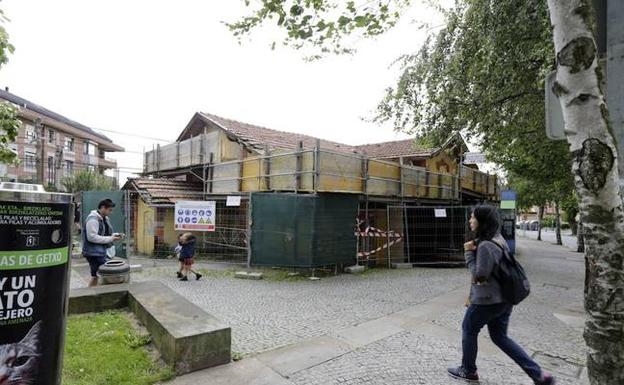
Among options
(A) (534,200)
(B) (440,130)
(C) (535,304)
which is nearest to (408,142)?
(B) (440,130)

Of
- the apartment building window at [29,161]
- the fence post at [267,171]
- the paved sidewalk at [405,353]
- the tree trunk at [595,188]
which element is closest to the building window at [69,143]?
the apartment building window at [29,161]

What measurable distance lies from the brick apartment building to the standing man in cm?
2779

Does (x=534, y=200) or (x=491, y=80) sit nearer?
→ (x=491, y=80)

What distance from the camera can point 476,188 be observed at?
20562mm

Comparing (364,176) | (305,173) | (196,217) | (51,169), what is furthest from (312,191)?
(51,169)

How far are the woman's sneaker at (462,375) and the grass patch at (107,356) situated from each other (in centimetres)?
283

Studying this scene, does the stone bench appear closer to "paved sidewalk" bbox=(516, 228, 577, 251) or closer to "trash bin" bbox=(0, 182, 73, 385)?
"trash bin" bbox=(0, 182, 73, 385)

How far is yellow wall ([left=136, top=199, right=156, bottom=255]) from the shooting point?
1579 centimetres

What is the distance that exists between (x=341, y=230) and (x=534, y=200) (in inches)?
1043

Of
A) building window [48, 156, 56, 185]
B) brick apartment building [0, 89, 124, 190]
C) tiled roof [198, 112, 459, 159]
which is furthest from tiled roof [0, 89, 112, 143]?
tiled roof [198, 112, 459, 159]

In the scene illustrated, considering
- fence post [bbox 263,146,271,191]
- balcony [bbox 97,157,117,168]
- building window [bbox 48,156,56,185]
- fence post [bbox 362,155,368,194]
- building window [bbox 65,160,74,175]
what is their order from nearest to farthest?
1. fence post [bbox 362,155,368,194]
2. fence post [bbox 263,146,271,191]
3. building window [bbox 48,156,56,185]
4. building window [bbox 65,160,74,175]
5. balcony [bbox 97,157,117,168]

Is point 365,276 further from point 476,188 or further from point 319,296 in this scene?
point 476,188

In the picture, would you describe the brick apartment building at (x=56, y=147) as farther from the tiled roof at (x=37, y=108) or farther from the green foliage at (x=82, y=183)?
the green foliage at (x=82, y=183)

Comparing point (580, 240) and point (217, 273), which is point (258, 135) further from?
point (580, 240)
